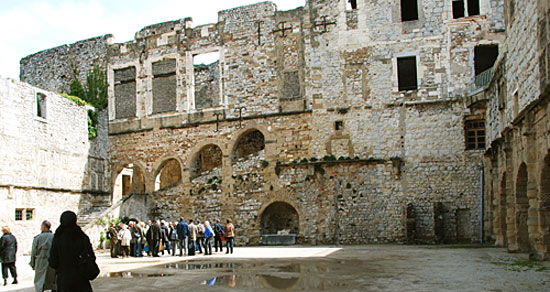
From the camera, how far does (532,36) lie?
11.6 meters

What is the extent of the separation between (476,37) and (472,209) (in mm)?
6263

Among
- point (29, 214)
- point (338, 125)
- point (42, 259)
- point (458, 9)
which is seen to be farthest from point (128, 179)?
point (42, 259)

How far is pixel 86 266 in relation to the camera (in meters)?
5.94

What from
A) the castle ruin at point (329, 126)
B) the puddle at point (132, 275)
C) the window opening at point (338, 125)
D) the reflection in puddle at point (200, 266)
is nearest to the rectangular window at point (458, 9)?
the castle ruin at point (329, 126)

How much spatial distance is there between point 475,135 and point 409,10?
18.6 feet

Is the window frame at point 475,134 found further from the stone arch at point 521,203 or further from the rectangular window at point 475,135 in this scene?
the stone arch at point 521,203

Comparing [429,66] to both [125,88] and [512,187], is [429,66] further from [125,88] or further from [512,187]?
[125,88]

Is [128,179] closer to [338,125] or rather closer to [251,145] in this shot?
[251,145]

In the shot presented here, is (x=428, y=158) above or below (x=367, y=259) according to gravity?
above

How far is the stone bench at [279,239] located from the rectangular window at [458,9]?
10573mm

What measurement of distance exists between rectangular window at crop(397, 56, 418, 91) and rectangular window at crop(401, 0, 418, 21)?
1.84m

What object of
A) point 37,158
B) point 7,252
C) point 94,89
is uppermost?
point 94,89

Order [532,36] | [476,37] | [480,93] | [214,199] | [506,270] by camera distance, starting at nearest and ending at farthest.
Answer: [506,270], [532,36], [480,93], [476,37], [214,199]

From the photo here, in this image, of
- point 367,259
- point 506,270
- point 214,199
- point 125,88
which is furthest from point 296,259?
point 125,88
